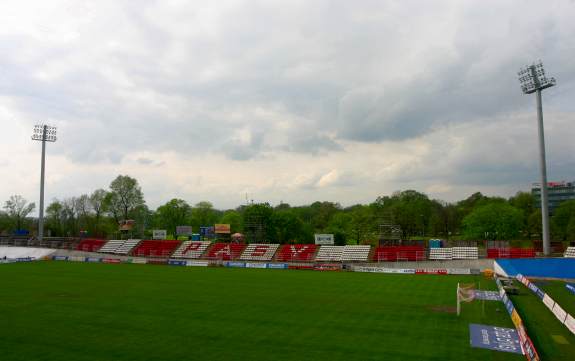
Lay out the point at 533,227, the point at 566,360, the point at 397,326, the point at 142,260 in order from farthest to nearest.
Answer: the point at 533,227
the point at 142,260
the point at 397,326
the point at 566,360

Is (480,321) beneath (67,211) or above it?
beneath

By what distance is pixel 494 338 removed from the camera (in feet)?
59.4

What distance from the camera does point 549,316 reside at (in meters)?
23.0

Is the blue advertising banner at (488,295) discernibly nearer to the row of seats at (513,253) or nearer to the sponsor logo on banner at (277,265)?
the row of seats at (513,253)

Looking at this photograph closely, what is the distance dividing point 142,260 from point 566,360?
193 feet

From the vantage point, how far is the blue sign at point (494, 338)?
16766mm

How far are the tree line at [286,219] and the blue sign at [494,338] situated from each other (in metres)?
58.4

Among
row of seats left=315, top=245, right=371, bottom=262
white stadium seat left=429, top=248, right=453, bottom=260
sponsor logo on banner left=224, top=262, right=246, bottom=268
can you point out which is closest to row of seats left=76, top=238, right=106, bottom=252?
sponsor logo on banner left=224, top=262, right=246, bottom=268

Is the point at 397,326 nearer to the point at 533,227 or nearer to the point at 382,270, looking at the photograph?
the point at 382,270

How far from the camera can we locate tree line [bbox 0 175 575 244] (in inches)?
3438

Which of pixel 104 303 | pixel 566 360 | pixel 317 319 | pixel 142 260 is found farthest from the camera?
pixel 142 260

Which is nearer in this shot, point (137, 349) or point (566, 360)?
point (566, 360)

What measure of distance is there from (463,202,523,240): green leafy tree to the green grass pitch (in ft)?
189

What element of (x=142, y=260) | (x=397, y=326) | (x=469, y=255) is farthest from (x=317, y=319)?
(x=142, y=260)
